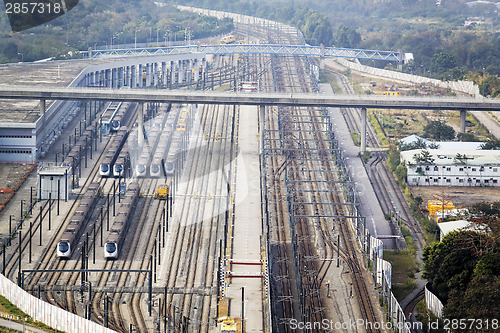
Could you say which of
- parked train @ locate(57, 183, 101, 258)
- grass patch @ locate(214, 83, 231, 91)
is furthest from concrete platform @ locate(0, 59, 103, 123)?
grass patch @ locate(214, 83, 231, 91)

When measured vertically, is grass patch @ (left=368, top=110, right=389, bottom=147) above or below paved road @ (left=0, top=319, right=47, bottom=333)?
above

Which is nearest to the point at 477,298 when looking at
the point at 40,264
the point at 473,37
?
the point at 40,264

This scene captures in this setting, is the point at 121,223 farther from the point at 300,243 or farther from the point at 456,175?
the point at 456,175

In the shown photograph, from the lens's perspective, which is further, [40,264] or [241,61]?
[241,61]

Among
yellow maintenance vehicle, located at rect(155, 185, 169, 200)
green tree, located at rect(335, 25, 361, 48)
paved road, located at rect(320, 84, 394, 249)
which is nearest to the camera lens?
paved road, located at rect(320, 84, 394, 249)

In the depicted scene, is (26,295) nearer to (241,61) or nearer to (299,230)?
(299,230)

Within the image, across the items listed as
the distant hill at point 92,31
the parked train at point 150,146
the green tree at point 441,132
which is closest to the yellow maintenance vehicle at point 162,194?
the parked train at point 150,146

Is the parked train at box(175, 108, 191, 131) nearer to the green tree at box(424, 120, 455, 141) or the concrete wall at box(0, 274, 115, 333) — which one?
the green tree at box(424, 120, 455, 141)
